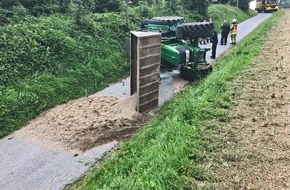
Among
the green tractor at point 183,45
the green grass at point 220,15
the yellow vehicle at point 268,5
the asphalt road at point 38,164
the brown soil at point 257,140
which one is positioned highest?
the yellow vehicle at point 268,5

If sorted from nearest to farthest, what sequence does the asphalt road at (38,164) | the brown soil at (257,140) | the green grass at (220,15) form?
the brown soil at (257,140) < the asphalt road at (38,164) < the green grass at (220,15)

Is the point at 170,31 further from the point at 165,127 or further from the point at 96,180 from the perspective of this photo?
the point at 96,180

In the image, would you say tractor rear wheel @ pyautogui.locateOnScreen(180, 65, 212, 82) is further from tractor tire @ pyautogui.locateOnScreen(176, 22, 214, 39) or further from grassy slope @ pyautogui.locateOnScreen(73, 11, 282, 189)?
grassy slope @ pyautogui.locateOnScreen(73, 11, 282, 189)

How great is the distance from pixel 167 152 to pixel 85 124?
3.62m

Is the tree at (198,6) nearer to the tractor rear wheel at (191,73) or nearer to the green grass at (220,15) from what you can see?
the green grass at (220,15)

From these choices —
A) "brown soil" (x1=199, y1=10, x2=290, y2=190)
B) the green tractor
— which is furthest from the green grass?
"brown soil" (x1=199, y1=10, x2=290, y2=190)

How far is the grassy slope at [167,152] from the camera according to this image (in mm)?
5961

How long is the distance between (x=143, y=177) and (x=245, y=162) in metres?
1.99

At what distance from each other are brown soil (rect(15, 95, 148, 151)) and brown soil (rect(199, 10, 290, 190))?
10.1 feet

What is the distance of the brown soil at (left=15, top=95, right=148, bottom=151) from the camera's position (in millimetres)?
8875

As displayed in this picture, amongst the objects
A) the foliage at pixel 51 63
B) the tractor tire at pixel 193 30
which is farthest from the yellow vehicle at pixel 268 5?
the tractor tire at pixel 193 30

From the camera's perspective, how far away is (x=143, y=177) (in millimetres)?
5996

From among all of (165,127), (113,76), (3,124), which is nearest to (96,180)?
(165,127)

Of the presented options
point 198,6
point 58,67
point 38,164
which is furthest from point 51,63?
point 198,6
